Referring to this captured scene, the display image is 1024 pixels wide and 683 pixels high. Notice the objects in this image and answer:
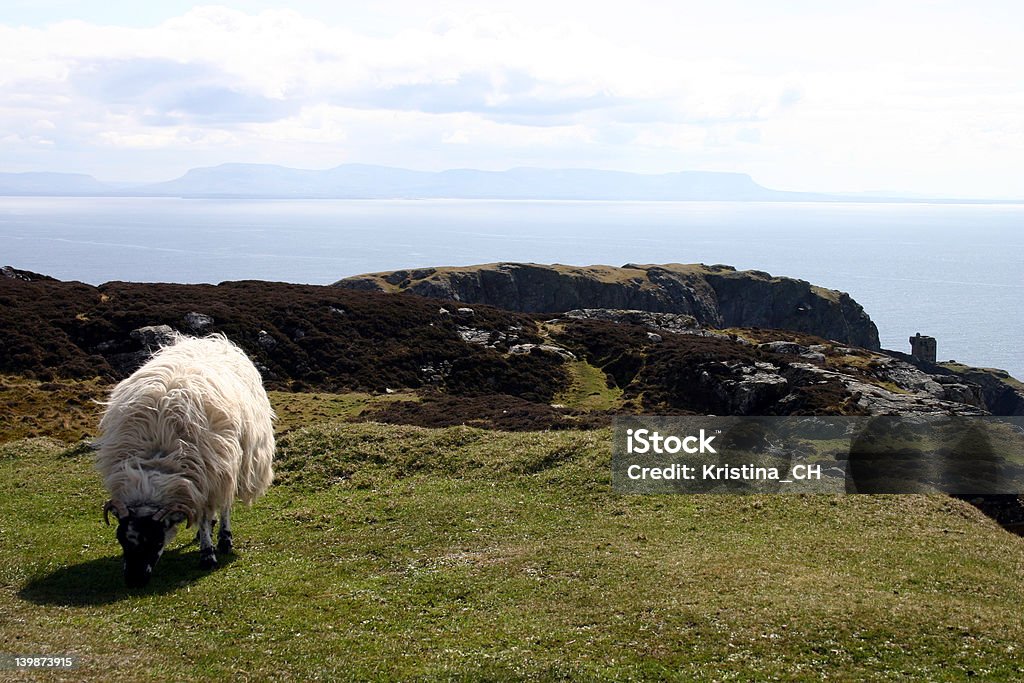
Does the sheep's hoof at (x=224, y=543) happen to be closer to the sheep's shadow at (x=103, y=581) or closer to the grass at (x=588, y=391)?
the sheep's shadow at (x=103, y=581)

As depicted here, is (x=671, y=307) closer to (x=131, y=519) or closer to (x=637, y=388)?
(x=637, y=388)

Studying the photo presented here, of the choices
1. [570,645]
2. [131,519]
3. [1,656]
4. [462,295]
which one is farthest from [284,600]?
[462,295]

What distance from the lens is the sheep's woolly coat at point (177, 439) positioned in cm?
1630

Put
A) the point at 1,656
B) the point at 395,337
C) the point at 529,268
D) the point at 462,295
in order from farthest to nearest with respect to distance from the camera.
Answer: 1. the point at 529,268
2. the point at 462,295
3. the point at 395,337
4. the point at 1,656

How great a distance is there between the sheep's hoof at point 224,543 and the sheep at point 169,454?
78cm

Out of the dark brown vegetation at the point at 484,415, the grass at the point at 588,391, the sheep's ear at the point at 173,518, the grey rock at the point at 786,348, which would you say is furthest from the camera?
the grey rock at the point at 786,348

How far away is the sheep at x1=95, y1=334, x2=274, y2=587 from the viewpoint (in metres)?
16.2

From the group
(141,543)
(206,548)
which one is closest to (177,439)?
(141,543)

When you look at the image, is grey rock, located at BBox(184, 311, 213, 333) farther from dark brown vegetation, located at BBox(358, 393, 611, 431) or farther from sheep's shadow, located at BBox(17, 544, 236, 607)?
sheep's shadow, located at BBox(17, 544, 236, 607)

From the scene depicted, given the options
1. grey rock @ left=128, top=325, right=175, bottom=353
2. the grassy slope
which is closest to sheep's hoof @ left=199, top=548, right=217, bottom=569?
the grassy slope

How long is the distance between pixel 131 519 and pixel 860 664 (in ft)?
48.7

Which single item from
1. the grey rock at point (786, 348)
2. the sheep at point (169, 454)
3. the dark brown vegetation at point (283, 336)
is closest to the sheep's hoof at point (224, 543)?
the sheep at point (169, 454)

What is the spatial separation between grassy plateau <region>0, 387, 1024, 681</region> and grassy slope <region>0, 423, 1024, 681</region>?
0.06 meters

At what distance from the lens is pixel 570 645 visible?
44.3ft
